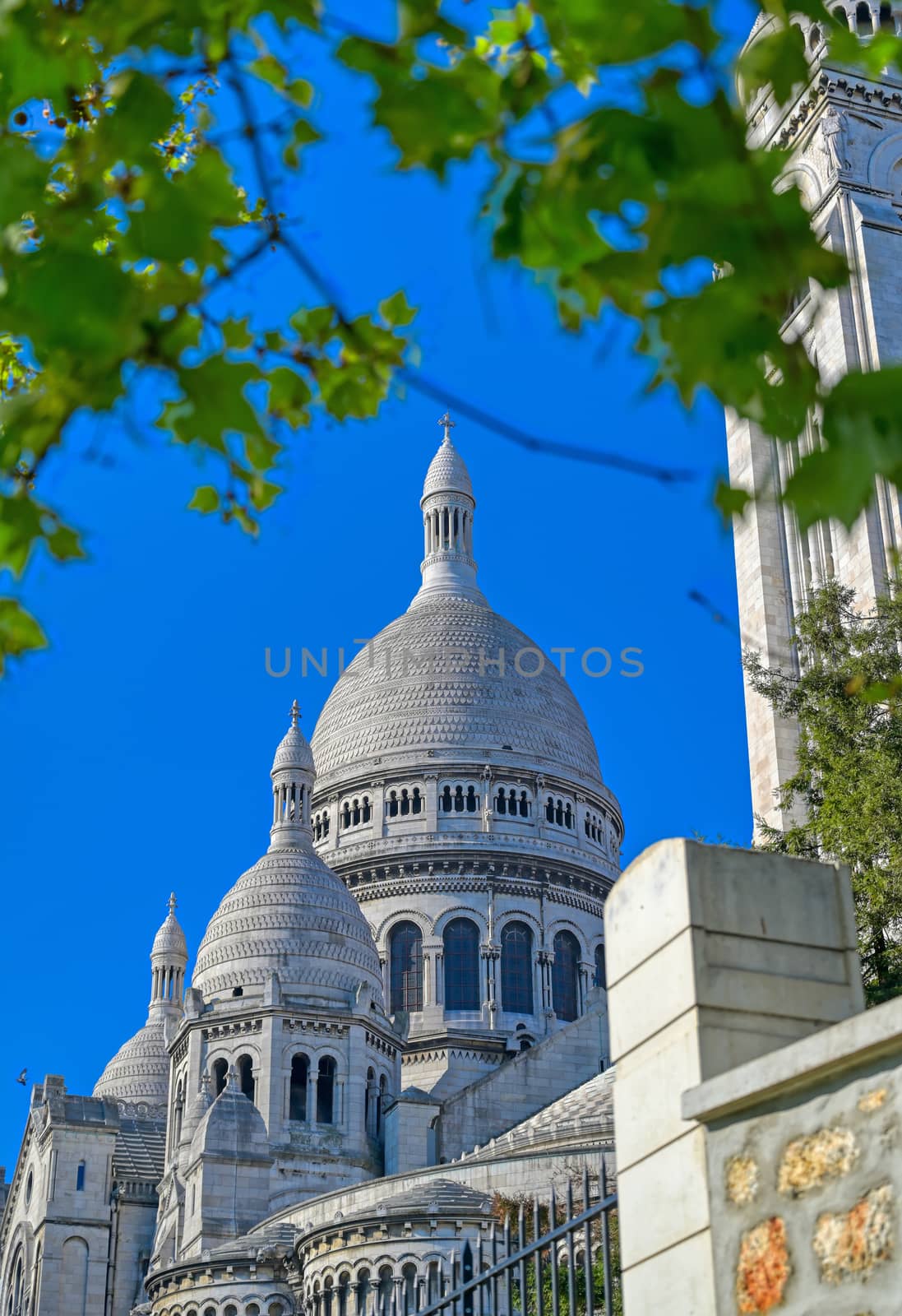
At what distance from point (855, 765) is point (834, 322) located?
47.2 ft

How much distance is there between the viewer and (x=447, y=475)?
84625 mm

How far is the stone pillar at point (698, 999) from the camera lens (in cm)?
717

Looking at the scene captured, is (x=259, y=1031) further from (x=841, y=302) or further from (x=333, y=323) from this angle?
(x=333, y=323)

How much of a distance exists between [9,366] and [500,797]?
61.6m

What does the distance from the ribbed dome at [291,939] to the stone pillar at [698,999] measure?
4727cm

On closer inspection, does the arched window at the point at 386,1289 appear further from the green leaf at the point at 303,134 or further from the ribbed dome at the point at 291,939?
the green leaf at the point at 303,134

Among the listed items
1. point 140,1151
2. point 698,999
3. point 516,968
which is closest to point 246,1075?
point 140,1151

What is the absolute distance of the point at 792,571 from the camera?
37625mm

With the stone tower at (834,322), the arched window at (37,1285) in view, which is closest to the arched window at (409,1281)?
the stone tower at (834,322)

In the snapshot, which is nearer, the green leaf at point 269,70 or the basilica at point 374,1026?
the green leaf at point 269,70

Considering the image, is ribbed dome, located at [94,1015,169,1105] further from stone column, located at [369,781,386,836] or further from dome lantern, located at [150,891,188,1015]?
stone column, located at [369,781,386,836]

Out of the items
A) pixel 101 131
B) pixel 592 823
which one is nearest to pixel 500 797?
pixel 592 823

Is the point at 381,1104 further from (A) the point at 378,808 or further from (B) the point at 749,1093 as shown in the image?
(B) the point at 749,1093

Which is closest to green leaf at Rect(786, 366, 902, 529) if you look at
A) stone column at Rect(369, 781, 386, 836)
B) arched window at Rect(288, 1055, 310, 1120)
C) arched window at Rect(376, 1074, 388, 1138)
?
arched window at Rect(288, 1055, 310, 1120)
